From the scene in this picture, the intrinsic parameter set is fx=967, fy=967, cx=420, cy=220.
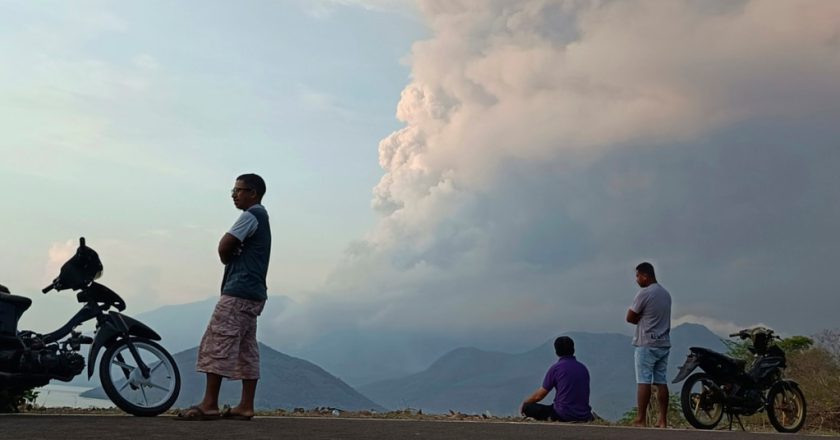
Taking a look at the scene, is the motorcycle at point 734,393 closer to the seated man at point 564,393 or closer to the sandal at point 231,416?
the seated man at point 564,393

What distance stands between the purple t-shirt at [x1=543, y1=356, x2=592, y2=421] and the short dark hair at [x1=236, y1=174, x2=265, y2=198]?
4558 millimetres

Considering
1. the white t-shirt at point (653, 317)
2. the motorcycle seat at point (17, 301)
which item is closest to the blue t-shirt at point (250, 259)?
the motorcycle seat at point (17, 301)

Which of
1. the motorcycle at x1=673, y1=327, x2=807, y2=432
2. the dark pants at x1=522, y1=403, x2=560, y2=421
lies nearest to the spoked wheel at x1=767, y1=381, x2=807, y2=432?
the motorcycle at x1=673, y1=327, x2=807, y2=432

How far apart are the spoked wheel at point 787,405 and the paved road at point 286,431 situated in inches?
98.3

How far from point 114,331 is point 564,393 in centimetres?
524

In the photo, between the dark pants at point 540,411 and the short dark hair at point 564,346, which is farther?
the short dark hair at point 564,346

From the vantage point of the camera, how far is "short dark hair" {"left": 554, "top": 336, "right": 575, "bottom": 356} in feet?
37.8

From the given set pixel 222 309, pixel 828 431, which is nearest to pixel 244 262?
pixel 222 309

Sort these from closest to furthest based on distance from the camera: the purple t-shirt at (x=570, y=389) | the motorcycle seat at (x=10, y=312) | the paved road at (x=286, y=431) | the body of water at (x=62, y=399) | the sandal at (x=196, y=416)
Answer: the paved road at (x=286, y=431)
the sandal at (x=196, y=416)
the motorcycle seat at (x=10, y=312)
the body of water at (x=62, y=399)
the purple t-shirt at (x=570, y=389)

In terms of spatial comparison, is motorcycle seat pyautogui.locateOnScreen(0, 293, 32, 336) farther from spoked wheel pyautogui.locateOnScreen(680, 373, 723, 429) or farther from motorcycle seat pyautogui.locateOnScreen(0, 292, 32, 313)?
spoked wheel pyautogui.locateOnScreen(680, 373, 723, 429)

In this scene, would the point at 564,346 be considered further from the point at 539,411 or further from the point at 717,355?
the point at 717,355

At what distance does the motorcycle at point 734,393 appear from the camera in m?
11.4

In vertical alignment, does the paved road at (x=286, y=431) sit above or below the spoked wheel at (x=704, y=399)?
below

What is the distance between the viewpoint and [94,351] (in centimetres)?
846
